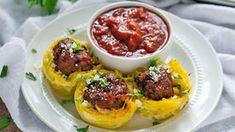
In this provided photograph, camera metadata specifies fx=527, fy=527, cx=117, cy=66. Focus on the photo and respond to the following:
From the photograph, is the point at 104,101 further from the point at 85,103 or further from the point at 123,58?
the point at 123,58

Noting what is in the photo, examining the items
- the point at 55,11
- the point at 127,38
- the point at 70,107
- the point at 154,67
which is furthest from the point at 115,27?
the point at 55,11

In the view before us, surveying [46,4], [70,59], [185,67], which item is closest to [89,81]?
[70,59]

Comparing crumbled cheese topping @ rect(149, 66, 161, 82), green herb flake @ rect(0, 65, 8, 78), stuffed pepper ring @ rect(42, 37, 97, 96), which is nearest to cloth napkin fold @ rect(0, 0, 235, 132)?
green herb flake @ rect(0, 65, 8, 78)

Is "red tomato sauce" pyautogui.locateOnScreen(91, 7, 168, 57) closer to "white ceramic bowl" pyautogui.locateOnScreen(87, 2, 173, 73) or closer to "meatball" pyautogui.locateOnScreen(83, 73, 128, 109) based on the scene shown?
"white ceramic bowl" pyautogui.locateOnScreen(87, 2, 173, 73)

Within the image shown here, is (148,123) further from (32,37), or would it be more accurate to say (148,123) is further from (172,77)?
(32,37)

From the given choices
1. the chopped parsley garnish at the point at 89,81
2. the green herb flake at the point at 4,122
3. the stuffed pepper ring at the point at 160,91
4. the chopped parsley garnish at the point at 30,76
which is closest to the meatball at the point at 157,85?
the stuffed pepper ring at the point at 160,91
